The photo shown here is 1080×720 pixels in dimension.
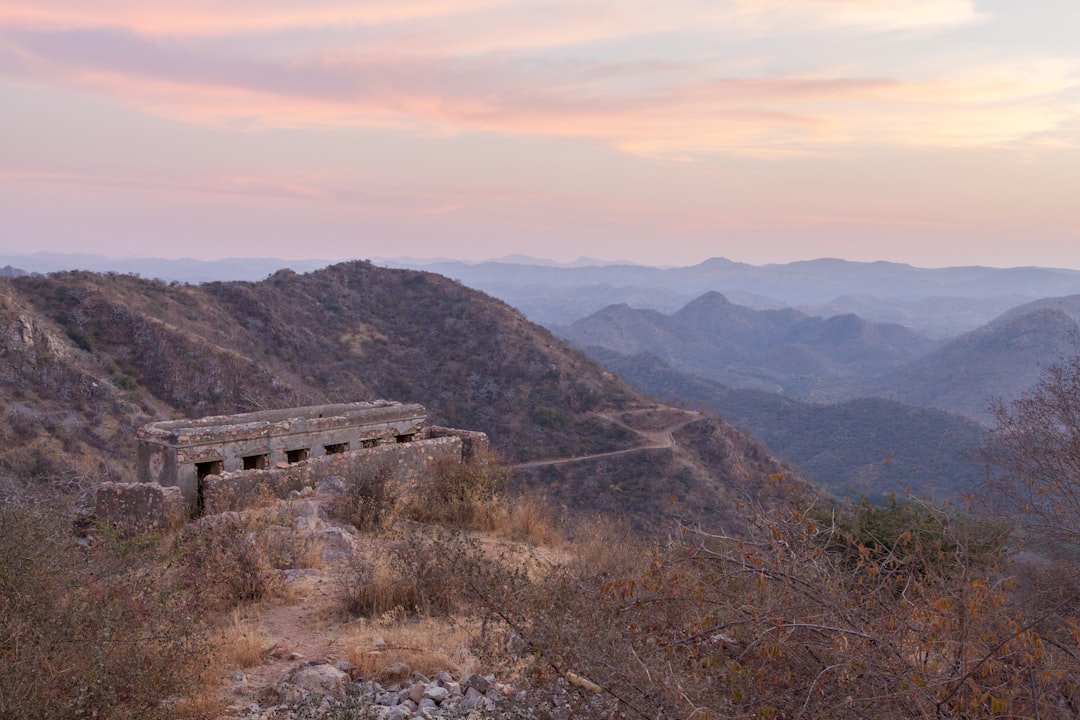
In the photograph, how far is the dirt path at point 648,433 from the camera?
1430 inches

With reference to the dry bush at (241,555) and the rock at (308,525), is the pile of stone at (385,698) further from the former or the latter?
the rock at (308,525)

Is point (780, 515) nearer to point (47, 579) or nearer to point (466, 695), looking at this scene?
point (466, 695)

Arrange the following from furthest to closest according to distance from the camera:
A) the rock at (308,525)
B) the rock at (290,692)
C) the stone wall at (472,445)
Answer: the stone wall at (472,445)
the rock at (308,525)
the rock at (290,692)

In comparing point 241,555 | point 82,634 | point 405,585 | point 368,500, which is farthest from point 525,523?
point 82,634

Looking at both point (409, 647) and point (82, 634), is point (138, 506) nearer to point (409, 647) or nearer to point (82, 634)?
point (82, 634)

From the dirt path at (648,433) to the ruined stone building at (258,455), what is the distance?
21210 mm

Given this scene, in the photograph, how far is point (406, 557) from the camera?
644 centimetres

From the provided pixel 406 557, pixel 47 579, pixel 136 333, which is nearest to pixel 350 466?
pixel 406 557

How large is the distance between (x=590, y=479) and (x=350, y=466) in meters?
24.6

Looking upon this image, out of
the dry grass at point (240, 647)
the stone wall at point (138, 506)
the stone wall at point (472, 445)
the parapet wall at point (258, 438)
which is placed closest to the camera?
the dry grass at point (240, 647)

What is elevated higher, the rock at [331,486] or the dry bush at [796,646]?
the dry bush at [796,646]

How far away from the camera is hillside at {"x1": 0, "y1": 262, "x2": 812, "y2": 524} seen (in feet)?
89.4

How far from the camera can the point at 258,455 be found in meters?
11.2

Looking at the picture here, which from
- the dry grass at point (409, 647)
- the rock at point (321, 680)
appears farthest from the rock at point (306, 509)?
the rock at point (321, 680)
